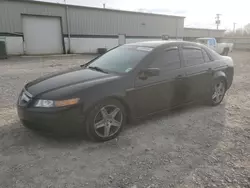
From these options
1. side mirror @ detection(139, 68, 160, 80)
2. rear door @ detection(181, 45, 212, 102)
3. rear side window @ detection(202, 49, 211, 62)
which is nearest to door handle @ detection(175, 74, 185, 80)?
rear door @ detection(181, 45, 212, 102)

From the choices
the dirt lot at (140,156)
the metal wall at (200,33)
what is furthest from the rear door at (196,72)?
the metal wall at (200,33)

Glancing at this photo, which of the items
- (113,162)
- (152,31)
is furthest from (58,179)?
(152,31)

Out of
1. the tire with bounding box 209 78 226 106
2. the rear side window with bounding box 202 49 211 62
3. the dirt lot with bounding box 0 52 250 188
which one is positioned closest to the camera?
the dirt lot with bounding box 0 52 250 188

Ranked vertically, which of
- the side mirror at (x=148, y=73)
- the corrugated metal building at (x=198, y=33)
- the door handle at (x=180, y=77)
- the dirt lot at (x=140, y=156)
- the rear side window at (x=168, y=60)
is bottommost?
the dirt lot at (x=140, y=156)

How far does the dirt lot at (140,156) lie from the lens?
252 centimetres

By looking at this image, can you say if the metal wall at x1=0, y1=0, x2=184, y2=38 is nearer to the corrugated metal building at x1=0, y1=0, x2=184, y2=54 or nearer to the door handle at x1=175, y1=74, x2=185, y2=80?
the corrugated metal building at x1=0, y1=0, x2=184, y2=54

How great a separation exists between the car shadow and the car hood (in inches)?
28.0

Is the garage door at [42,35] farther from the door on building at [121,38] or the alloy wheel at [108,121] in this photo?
the alloy wheel at [108,121]

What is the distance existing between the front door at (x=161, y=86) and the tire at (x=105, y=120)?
1.22 feet

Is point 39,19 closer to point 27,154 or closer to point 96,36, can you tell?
point 96,36

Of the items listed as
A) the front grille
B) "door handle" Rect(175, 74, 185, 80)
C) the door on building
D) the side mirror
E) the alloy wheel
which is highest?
the door on building

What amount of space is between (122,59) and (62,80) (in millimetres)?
1179

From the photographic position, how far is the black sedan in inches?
120

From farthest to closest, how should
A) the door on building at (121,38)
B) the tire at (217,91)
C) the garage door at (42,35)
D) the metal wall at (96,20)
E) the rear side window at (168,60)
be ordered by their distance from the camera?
the door on building at (121,38) < the garage door at (42,35) < the metal wall at (96,20) < the tire at (217,91) < the rear side window at (168,60)
